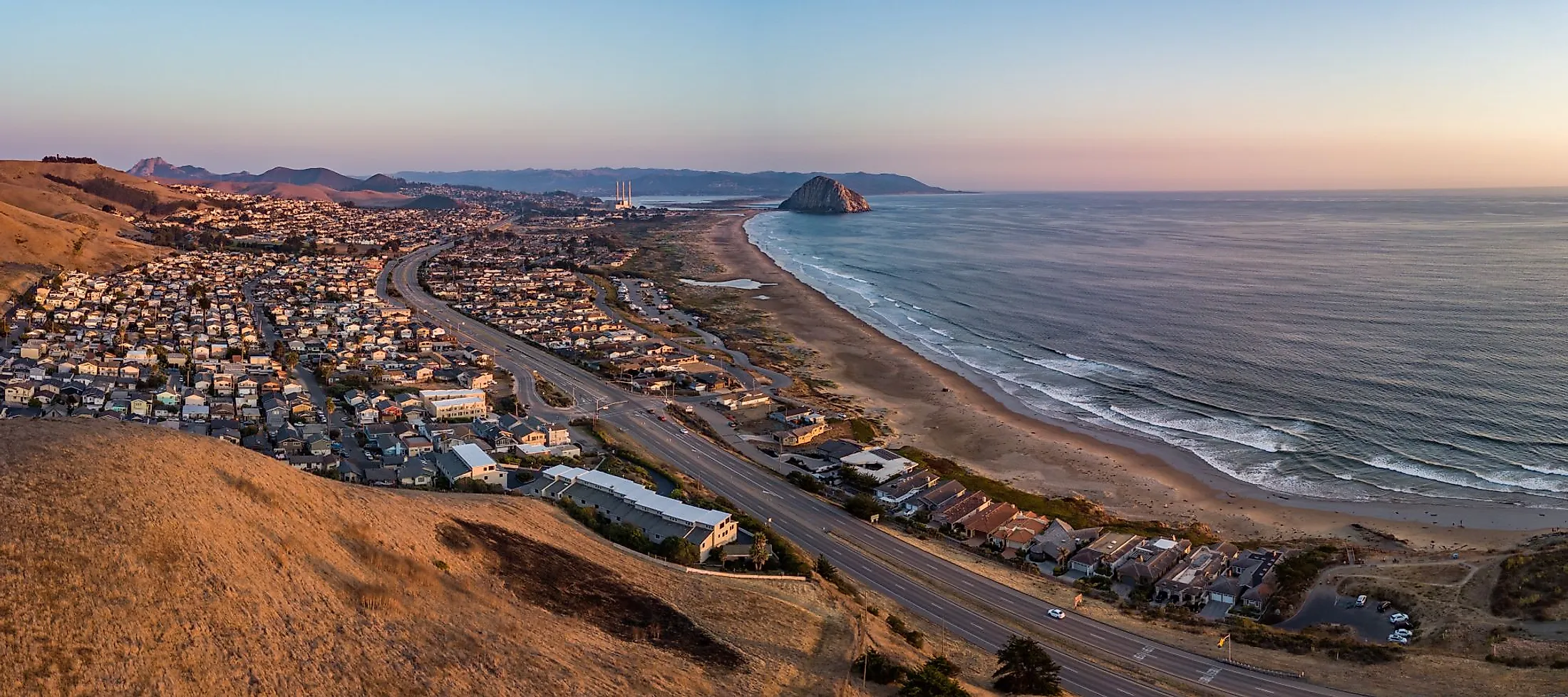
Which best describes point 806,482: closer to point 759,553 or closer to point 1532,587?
point 759,553

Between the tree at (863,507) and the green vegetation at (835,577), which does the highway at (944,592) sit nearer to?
the tree at (863,507)

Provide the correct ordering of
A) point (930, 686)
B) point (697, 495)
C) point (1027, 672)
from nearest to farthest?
point (930, 686) < point (1027, 672) < point (697, 495)

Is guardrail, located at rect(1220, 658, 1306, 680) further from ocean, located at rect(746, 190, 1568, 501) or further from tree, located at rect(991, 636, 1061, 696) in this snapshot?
ocean, located at rect(746, 190, 1568, 501)

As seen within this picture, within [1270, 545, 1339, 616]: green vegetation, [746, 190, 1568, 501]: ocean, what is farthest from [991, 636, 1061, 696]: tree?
[746, 190, 1568, 501]: ocean

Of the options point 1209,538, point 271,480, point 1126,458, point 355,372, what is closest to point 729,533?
point 271,480

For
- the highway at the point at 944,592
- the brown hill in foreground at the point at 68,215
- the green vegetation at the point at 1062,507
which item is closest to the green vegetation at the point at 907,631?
the highway at the point at 944,592

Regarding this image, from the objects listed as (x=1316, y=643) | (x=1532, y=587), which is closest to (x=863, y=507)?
(x=1316, y=643)
